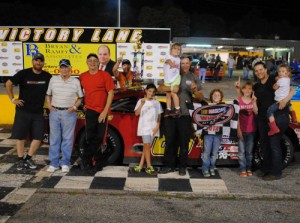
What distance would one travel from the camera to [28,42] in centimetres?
1078

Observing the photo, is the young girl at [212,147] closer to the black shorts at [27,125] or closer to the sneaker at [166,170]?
the sneaker at [166,170]

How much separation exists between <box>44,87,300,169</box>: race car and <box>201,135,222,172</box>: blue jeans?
0.72 feet

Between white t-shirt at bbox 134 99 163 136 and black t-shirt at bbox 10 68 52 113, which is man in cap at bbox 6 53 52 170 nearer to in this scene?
black t-shirt at bbox 10 68 52 113

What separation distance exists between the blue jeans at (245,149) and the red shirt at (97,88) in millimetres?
1890

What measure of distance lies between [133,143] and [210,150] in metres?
1.08

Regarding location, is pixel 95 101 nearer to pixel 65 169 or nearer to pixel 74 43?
pixel 65 169

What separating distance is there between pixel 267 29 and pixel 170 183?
85.0m

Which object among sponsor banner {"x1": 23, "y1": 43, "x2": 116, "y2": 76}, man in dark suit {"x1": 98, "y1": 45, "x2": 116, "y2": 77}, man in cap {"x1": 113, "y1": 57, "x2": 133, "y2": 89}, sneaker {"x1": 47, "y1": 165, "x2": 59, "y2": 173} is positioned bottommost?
sneaker {"x1": 47, "y1": 165, "x2": 59, "y2": 173}

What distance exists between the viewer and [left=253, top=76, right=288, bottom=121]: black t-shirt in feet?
16.4

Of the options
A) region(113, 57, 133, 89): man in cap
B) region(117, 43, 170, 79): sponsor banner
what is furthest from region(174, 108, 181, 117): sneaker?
region(117, 43, 170, 79): sponsor banner

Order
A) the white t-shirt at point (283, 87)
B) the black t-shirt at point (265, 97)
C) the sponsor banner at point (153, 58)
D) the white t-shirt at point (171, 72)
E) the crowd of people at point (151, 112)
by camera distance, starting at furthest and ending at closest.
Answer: the sponsor banner at point (153, 58) < the white t-shirt at point (171, 72) < the crowd of people at point (151, 112) < the black t-shirt at point (265, 97) < the white t-shirt at point (283, 87)

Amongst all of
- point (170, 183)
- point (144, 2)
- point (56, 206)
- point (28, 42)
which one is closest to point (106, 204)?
point (56, 206)

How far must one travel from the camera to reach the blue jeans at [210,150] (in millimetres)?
5113

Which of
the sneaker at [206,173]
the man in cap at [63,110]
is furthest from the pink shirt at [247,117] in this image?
the man in cap at [63,110]
